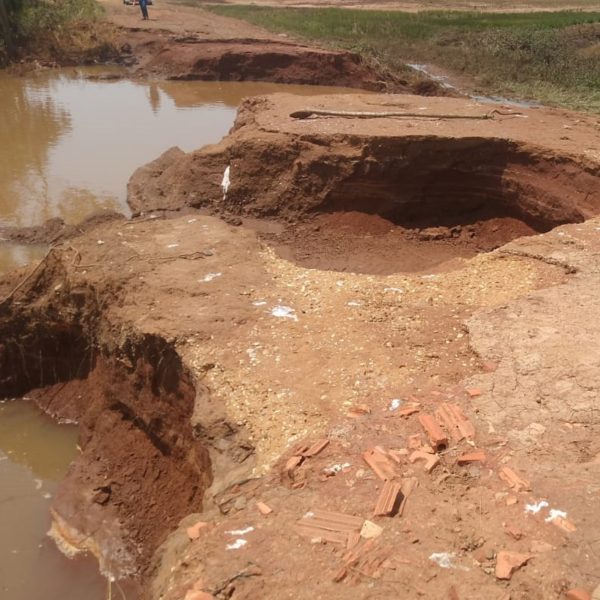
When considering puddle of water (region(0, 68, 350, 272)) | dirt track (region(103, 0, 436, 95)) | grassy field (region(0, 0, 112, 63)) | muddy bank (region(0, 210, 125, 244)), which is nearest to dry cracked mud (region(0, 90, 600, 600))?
muddy bank (region(0, 210, 125, 244))

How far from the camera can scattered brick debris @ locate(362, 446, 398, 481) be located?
3838 millimetres

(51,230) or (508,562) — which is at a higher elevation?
(508,562)

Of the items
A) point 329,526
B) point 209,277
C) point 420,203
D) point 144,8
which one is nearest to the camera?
point 329,526

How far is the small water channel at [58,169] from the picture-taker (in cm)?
542

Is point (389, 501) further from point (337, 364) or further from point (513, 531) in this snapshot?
point (337, 364)

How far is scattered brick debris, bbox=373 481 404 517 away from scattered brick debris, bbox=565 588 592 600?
906 millimetres

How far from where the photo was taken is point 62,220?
1031 centimetres

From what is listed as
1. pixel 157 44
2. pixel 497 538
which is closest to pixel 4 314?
pixel 497 538

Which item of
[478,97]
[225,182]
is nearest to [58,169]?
[225,182]

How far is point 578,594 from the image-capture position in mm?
2992

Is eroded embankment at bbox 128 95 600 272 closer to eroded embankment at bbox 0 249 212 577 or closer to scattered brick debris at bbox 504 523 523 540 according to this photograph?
eroded embankment at bbox 0 249 212 577

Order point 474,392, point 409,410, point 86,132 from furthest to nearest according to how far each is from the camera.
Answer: point 86,132, point 474,392, point 409,410

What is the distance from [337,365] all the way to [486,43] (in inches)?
877

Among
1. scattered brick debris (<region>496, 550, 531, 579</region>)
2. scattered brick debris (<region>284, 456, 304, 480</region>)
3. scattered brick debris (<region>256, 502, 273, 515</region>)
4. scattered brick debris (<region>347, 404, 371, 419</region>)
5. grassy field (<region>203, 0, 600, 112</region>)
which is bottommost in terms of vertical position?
scattered brick debris (<region>256, 502, 273, 515</region>)
